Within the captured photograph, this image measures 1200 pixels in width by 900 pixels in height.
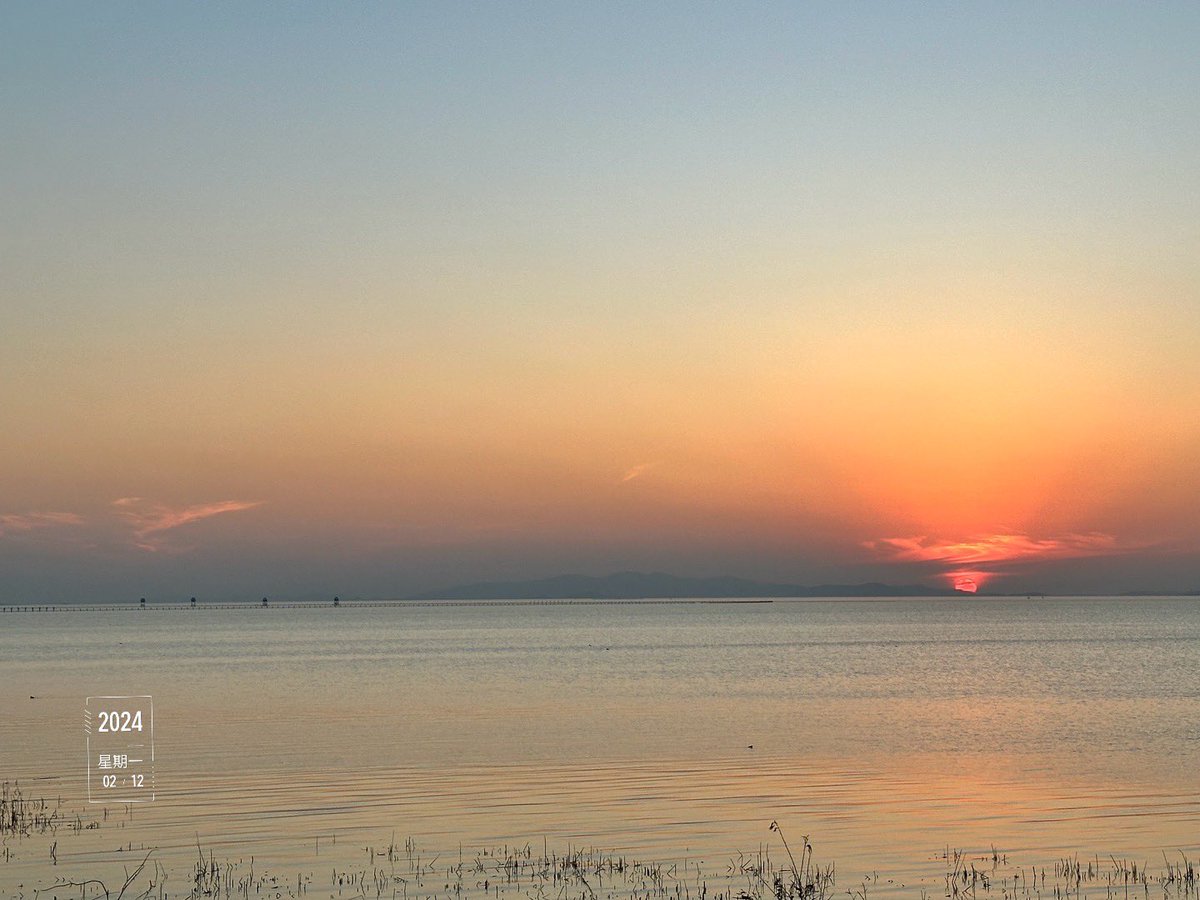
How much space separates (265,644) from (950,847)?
142m

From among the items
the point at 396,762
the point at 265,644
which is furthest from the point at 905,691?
the point at 265,644

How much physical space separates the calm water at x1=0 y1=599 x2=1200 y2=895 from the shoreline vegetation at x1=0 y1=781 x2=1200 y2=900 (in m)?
0.39

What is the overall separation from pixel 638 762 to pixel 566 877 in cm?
1788

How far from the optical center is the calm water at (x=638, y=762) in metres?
24.9

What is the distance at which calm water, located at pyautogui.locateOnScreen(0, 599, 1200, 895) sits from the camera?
24938 millimetres
